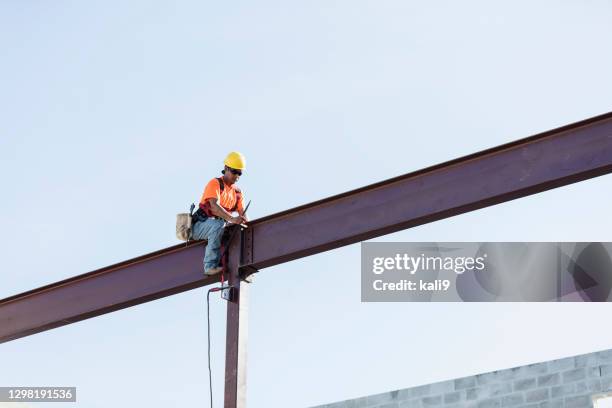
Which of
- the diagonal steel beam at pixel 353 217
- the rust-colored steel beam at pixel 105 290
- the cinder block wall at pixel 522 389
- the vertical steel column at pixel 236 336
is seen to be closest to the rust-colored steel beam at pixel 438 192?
the diagonal steel beam at pixel 353 217

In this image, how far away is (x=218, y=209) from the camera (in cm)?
1327

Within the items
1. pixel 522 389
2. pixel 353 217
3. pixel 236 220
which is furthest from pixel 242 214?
pixel 522 389

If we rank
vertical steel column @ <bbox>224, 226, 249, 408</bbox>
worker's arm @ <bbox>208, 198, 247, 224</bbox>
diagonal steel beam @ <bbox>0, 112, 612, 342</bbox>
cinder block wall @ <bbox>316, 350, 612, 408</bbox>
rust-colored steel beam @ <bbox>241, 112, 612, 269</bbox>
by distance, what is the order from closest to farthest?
rust-colored steel beam @ <bbox>241, 112, 612, 269</bbox>
diagonal steel beam @ <bbox>0, 112, 612, 342</bbox>
vertical steel column @ <bbox>224, 226, 249, 408</bbox>
worker's arm @ <bbox>208, 198, 247, 224</bbox>
cinder block wall @ <bbox>316, 350, 612, 408</bbox>

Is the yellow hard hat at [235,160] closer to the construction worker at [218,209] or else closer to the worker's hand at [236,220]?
the construction worker at [218,209]

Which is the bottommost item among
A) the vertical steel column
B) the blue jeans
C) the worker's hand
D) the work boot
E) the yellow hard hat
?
the vertical steel column

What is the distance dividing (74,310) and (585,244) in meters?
7.70

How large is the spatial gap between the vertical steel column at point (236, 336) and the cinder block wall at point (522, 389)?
16.7 feet

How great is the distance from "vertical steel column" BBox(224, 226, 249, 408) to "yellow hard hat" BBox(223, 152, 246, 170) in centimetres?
88

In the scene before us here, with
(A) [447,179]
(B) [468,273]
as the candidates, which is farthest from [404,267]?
(A) [447,179]

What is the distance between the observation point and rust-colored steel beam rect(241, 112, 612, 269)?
37.7 ft

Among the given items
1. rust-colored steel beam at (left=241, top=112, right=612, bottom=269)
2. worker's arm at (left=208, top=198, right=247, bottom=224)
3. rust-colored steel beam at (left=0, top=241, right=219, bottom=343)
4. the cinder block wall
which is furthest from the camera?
the cinder block wall

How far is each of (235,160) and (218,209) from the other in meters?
0.71

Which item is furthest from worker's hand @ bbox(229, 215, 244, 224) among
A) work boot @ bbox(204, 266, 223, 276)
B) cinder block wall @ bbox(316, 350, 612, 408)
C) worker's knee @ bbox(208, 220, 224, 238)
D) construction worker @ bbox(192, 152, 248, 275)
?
cinder block wall @ bbox(316, 350, 612, 408)

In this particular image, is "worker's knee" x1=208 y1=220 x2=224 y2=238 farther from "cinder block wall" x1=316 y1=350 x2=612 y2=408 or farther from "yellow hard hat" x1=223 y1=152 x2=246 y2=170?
"cinder block wall" x1=316 y1=350 x2=612 y2=408
